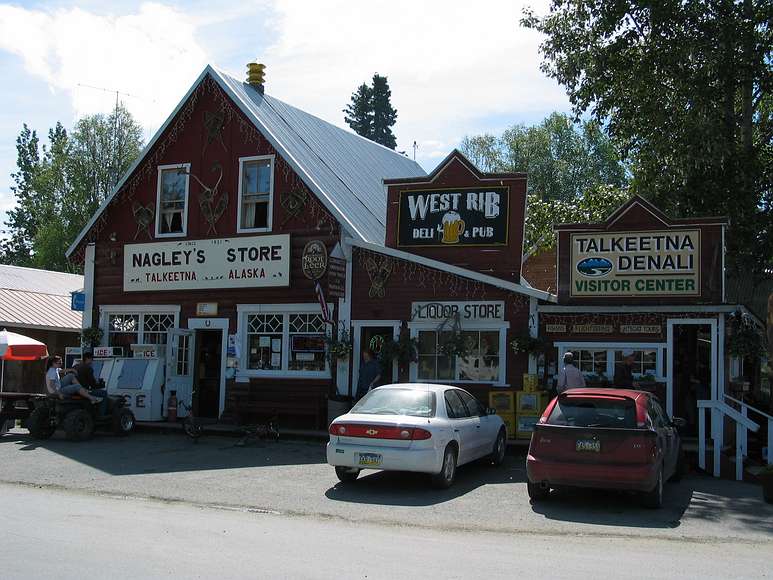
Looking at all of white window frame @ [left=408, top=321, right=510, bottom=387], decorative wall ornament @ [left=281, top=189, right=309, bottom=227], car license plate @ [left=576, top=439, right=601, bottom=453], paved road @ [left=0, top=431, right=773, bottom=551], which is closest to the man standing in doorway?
white window frame @ [left=408, top=321, right=510, bottom=387]

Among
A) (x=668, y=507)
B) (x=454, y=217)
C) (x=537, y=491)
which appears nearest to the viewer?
(x=668, y=507)

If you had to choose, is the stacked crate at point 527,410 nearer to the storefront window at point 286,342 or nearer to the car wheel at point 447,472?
the car wheel at point 447,472

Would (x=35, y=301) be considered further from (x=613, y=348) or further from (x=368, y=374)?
(x=613, y=348)

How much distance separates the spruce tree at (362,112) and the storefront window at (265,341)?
4502cm

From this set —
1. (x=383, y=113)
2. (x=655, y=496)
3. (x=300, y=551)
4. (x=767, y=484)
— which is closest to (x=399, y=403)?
(x=655, y=496)

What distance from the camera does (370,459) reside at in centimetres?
1171

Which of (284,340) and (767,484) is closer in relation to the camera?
(767,484)

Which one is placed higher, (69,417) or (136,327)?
(136,327)

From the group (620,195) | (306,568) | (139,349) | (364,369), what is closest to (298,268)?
(364,369)

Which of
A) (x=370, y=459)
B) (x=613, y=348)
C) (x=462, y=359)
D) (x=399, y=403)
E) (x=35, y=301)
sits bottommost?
(x=370, y=459)

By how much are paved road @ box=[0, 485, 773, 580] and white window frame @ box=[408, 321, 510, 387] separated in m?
8.49

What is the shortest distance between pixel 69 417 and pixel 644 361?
1207cm

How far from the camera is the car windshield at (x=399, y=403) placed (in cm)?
1209

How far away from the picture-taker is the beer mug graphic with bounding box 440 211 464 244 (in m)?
18.8
